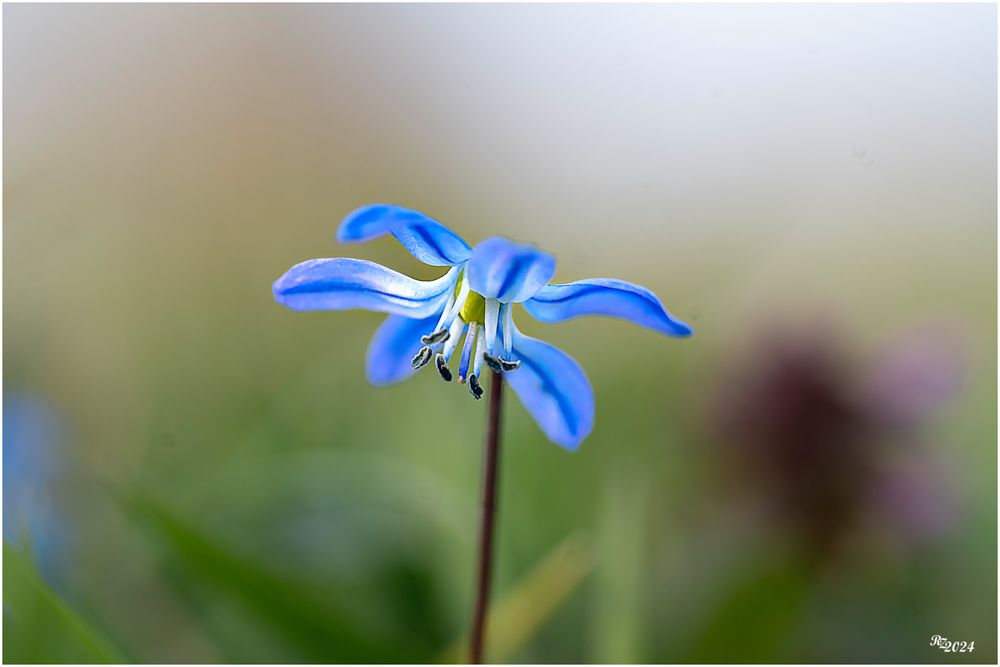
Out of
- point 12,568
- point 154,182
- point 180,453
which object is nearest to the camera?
point 12,568

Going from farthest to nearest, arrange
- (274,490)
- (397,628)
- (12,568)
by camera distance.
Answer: (274,490), (397,628), (12,568)

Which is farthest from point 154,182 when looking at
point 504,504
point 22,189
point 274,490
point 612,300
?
point 612,300

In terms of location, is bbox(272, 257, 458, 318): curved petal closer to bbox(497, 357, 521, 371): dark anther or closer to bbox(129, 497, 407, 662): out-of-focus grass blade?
bbox(497, 357, 521, 371): dark anther

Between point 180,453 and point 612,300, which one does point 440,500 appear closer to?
point 180,453

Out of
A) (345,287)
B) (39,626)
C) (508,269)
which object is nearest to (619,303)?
(508,269)

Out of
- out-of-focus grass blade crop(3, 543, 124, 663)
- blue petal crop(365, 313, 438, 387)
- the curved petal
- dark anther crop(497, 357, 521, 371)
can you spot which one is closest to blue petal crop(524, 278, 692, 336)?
dark anther crop(497, 357, 521, 371)
